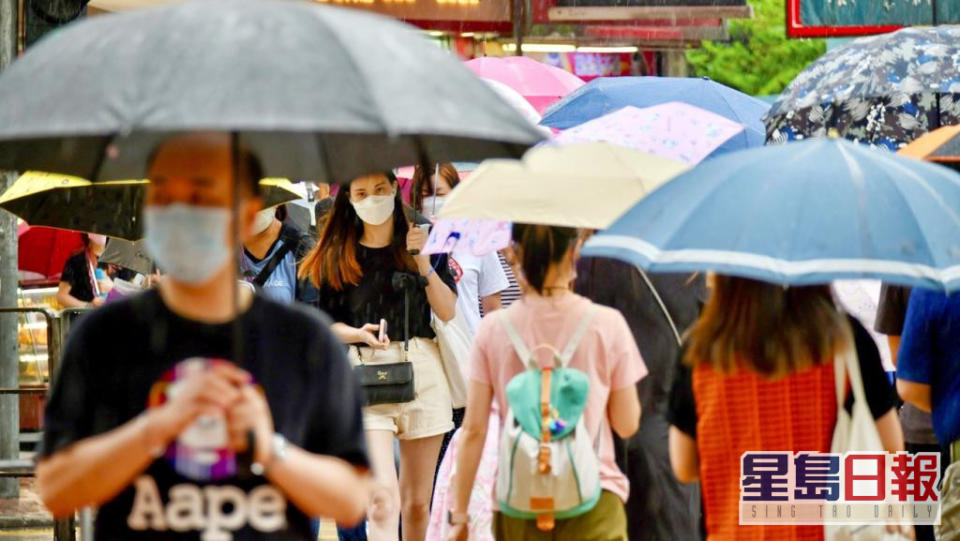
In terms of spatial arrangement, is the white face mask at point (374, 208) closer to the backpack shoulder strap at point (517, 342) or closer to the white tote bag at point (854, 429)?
the backpack shoulder strap at point (517, 342)

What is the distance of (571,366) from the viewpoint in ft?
20.4

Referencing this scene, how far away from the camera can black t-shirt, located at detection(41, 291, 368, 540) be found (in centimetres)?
406

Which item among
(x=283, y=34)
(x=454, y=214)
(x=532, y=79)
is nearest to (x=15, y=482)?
(x=532, y=79)

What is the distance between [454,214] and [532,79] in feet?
25.4

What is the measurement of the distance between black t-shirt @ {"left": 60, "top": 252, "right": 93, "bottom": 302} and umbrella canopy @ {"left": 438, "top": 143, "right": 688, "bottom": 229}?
27.9ft

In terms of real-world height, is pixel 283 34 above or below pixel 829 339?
above

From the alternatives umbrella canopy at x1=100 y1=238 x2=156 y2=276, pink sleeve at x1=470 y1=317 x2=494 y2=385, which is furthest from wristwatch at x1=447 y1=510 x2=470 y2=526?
umbrella canopy at x1=100 y1=238 x2=156 y2=276

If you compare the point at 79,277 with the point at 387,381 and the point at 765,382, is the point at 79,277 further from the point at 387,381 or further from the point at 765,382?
the point at 765,382

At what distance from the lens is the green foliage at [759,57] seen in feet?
115

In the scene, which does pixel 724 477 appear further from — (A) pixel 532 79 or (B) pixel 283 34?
(A) pixel 532 79

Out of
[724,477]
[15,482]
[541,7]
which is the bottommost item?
[15,482]

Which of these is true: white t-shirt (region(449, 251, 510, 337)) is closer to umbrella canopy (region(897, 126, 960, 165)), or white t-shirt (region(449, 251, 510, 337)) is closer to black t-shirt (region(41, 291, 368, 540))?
umbrella canopy (region(897, 126, 960, 165))

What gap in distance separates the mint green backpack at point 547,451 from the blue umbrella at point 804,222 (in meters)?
0.79

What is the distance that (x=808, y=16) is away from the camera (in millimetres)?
18547
